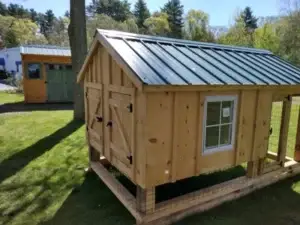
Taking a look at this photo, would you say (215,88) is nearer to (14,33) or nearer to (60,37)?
(60,37)

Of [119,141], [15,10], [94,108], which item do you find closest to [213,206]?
[119,141]

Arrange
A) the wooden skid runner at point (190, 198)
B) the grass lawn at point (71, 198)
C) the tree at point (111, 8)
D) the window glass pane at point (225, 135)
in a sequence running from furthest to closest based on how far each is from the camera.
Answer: the tree at point (111, 8)
the window glass pane at point (225, 135)
the grass lawn at point (71, 198)
the wooden skid runner at point (190, 198)

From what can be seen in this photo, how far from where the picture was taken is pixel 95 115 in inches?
174

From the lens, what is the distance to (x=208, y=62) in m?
3.84

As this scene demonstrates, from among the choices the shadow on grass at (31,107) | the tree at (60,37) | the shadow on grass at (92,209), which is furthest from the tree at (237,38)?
the shadow on grass at (92,209)

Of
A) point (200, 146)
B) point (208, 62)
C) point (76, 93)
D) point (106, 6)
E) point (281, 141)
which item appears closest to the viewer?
point (200, 146)

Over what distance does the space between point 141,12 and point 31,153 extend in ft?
152

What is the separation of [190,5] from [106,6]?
16666 mm

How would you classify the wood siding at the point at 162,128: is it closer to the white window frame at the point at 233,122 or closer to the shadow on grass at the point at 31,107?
the white window frame at the point at 233,122

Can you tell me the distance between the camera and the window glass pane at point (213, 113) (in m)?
3.50

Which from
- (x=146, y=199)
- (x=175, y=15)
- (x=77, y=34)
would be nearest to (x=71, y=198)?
(x=146, y=199)

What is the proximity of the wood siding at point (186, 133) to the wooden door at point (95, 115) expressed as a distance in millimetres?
1456

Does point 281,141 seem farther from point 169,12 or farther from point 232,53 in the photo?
point 169,12

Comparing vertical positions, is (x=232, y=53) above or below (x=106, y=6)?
below
